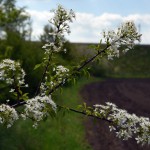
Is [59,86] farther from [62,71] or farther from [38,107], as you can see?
[38,107]

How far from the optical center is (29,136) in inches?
606

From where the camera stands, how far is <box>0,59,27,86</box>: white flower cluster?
5.39m

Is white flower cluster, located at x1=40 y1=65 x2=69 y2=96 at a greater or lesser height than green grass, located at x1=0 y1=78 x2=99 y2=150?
greater

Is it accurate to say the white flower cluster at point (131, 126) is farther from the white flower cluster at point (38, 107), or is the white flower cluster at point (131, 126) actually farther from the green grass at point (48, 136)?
the green grass at point (48, 136)

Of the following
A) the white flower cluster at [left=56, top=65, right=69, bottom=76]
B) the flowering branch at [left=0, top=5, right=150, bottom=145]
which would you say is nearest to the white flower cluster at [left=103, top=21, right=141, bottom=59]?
the flowering branch at [left=0, top=5, right=150, bottom=145]

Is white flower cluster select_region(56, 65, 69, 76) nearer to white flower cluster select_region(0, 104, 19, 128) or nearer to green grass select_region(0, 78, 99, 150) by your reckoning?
white flower cluster select_region(0, 104, 19, 128)

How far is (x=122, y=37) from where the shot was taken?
214 inches

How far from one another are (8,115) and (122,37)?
5.61 ft

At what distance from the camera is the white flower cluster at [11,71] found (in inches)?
212

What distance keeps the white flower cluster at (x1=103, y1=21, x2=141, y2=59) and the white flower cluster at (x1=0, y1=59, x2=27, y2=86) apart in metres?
1.17

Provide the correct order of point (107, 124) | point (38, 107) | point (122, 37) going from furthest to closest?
point (107, 124) → point (122, 37) → point (38, 107)

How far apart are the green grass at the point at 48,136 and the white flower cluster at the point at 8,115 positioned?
22.4ft

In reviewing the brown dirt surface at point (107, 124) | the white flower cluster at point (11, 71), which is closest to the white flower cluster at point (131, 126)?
the brown dirt surface at point (107, 124)

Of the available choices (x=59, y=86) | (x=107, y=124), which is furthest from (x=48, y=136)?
(x=59, y=86)
